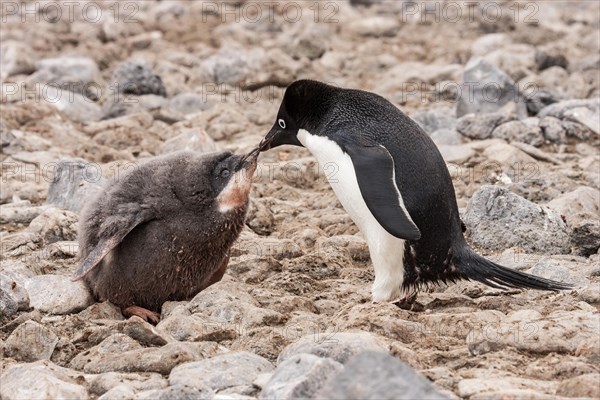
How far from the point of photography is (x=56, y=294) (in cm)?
537

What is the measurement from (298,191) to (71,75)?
3821 mm

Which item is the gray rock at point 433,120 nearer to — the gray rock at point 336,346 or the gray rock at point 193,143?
the gray rock at point 193,143

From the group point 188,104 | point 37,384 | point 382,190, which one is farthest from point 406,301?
point 188,104

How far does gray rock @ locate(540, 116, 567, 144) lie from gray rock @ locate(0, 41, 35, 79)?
5197 millimetres

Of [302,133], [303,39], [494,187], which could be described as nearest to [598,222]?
[494,187]

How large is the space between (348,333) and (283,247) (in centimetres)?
201

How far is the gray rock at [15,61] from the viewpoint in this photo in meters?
10.6

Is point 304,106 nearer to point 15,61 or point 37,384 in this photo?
point 37,384

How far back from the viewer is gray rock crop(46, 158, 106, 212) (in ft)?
22.4

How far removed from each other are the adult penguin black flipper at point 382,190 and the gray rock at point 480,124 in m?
3.45

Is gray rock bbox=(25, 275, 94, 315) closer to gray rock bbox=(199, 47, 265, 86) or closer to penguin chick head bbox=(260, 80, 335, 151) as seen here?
penguin chick head bbox=(260, 80, 335, 151)

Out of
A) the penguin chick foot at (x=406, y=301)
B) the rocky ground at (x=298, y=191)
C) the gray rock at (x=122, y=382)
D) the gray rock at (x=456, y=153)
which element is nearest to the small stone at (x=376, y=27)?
the rocky ground at (x=298, y=191)

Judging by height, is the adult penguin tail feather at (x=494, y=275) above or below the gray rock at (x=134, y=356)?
above

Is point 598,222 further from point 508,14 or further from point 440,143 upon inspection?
point 508,14
